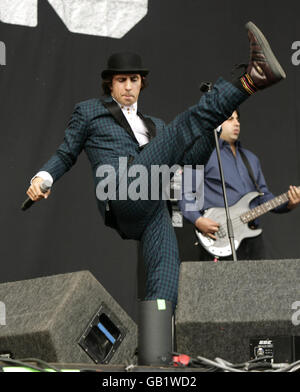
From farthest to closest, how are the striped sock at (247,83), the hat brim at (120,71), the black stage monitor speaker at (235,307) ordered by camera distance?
the hat brim at (120,71), the striped sock at (247,83), the black stage monitor speaker at (235,307)

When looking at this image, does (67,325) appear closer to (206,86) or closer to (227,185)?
(206,86)

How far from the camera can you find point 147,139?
2.51 metres

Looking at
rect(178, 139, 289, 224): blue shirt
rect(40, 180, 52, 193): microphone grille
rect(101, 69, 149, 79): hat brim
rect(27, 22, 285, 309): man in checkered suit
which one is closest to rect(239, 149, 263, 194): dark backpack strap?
rect(178, 139, 289, 224): blue shirt

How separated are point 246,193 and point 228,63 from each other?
0.90 metres

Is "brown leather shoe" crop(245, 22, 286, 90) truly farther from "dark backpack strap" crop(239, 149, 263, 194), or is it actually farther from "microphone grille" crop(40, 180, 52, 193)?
"dark backpack strap" crop(239, 149, 263, 194)

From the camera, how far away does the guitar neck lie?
10.8 feet

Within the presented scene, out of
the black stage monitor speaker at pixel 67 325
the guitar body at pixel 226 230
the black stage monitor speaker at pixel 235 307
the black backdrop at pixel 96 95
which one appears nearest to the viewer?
the black stage monitor speaker at pixel 235 307

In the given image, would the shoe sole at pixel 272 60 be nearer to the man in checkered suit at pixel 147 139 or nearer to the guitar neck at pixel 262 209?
the man in checkered suit at pixel 147 139

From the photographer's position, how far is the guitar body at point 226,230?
3.21m

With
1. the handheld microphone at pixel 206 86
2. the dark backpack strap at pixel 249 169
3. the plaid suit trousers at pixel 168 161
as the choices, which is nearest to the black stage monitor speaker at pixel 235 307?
the plaid suit trousers at pixel 168 161

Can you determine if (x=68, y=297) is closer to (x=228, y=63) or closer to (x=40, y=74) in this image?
(x=40, y=74)

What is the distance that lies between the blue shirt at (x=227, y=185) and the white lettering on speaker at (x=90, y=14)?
0.85 metres

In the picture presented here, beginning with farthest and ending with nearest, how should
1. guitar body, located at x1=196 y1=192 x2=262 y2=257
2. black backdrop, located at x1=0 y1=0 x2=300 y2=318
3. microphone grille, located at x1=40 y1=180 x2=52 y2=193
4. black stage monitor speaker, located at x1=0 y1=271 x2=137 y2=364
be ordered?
black backdrop, located at x1=0 y1=0 x2=300 y2=318 → guitar body, located at x1=196 y1=192 x2=262 y2=257 → microphone grille, located at x1=40 y1=180 x2=52 y2=193 → black stage monitor speaker, located at x1=0 y1=271 x2=137 y2=364

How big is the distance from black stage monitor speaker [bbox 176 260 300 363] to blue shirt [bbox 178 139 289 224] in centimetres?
154
